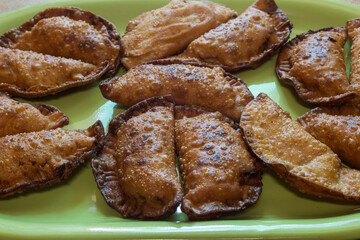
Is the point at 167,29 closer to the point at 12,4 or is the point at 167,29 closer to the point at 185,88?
the point at 185,88

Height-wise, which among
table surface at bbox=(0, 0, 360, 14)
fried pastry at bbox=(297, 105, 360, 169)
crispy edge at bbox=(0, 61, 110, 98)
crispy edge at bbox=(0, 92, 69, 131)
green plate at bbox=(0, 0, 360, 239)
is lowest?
green plate at bbox=(0, 0, 360, 239)

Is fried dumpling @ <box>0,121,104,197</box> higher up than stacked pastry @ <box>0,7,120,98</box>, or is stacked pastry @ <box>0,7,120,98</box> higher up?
stacked pastry @ <box>0,7,120,98</box>

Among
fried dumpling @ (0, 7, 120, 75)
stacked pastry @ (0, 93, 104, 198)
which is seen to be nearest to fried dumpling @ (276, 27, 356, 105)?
fried dumpling @ (0, 7, 120, 75)

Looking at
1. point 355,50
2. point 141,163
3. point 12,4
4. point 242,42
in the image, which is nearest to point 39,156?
point 141,163

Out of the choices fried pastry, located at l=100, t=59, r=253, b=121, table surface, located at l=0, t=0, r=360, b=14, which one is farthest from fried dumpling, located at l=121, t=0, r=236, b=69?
table surface, located at l=0, t=0, r=360, b=14

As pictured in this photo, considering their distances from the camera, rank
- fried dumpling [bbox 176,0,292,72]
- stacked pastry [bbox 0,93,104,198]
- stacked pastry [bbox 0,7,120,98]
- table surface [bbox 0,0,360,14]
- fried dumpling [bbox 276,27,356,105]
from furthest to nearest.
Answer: table surface [bbox 0,0,360,14] < fried dumpling [bbox 176,0,292,72] < stacked pastry [bbox 0,7,120,98] < fried dumpling [bbox 276,27,356,105] < stacked pastry [bbox 0,93,104,198]

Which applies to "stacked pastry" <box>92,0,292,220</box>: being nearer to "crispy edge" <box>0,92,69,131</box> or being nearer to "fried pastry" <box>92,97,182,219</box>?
"fried pastry" <box>92,97,182,219</box>

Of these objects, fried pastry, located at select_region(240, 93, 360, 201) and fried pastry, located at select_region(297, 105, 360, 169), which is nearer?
fried pastry, located at select_region(240, 93, 360, 201)

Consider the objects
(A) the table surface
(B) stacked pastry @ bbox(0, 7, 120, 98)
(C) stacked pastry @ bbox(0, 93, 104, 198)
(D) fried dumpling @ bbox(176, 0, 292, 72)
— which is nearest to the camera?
(C) stacked pastry @ bbox(0, 93, 104, 198)
